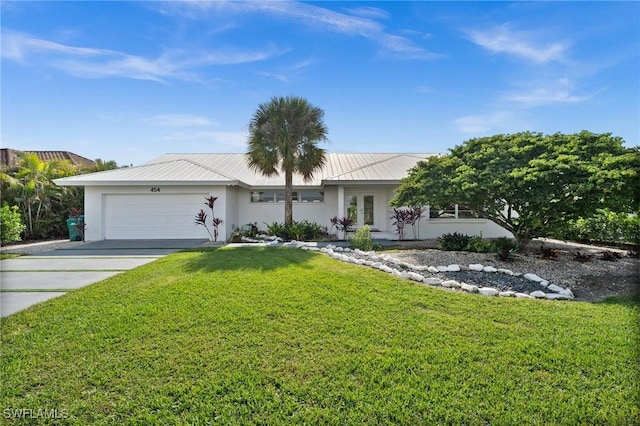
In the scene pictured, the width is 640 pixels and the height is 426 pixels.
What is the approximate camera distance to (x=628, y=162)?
6.91 meters

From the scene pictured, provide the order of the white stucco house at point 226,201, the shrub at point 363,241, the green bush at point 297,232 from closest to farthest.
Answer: the shrub at point 363,241, the green bush at point 297,232, the white stucco house at point 226,201

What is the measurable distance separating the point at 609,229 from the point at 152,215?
19.2 meters

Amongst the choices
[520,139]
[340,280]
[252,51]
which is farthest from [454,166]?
[252,51]

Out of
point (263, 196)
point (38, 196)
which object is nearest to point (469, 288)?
point (263, 196)

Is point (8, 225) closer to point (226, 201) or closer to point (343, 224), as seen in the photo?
point (226, 201)

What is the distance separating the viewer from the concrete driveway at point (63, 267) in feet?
19.0

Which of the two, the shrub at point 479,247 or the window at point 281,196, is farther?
the window at point 281,196

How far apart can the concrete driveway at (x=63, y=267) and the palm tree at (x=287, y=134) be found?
4.84m

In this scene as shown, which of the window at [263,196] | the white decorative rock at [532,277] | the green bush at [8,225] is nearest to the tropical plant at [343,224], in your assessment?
the window at [263,196]

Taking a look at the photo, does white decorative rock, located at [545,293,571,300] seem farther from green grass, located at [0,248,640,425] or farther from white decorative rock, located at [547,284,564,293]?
green grass, located at [0,248,640,425]

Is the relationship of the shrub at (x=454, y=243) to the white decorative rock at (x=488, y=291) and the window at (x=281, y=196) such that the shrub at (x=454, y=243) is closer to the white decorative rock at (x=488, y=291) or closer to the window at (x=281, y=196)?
the white decorative rock at (x=488, y=291)

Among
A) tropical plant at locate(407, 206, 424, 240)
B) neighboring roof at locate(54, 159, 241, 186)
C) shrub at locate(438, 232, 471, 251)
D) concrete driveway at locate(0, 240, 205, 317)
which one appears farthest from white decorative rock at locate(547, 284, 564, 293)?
neighboring roof at locate(54, 159, 241, 186)

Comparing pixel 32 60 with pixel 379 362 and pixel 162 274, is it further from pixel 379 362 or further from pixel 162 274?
pixel 379 362

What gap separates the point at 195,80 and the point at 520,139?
10.9m
